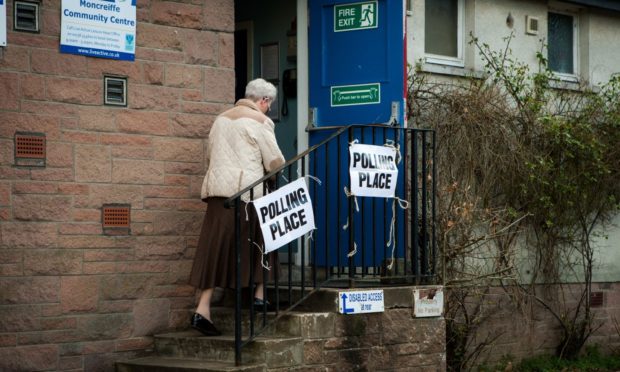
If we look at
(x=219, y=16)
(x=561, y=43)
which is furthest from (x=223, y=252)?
(x=561, y=43)

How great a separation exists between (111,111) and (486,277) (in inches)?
138

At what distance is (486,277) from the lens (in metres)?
9.91

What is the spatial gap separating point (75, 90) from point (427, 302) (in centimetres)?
302

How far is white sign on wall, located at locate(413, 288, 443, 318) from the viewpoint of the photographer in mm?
8781

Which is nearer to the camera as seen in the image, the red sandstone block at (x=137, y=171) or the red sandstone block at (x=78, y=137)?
the red sandstone block at (x=78, y=137)

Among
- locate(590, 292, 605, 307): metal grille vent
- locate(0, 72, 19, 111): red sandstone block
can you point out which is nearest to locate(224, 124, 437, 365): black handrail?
locate(0, 72, 19, 111): red sandstone block

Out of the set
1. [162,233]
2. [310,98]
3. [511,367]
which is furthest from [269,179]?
[511,367]

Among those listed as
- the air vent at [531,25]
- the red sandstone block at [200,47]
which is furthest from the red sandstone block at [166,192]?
the air vent at [531,25]

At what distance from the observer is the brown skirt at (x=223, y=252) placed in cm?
809

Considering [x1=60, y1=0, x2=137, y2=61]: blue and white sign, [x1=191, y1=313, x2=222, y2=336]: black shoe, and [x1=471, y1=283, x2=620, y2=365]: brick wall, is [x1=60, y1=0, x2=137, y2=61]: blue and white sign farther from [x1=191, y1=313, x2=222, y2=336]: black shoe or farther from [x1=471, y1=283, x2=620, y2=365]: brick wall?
[x1=471, y1=283, x2=620, y2=365]: brick wall

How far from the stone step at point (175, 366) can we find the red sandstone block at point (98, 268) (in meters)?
0.66

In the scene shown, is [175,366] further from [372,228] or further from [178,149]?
[372,228]

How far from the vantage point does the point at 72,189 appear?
827cm

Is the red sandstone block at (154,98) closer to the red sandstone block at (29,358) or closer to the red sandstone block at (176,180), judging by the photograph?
the red sandstone block at (176,180)
